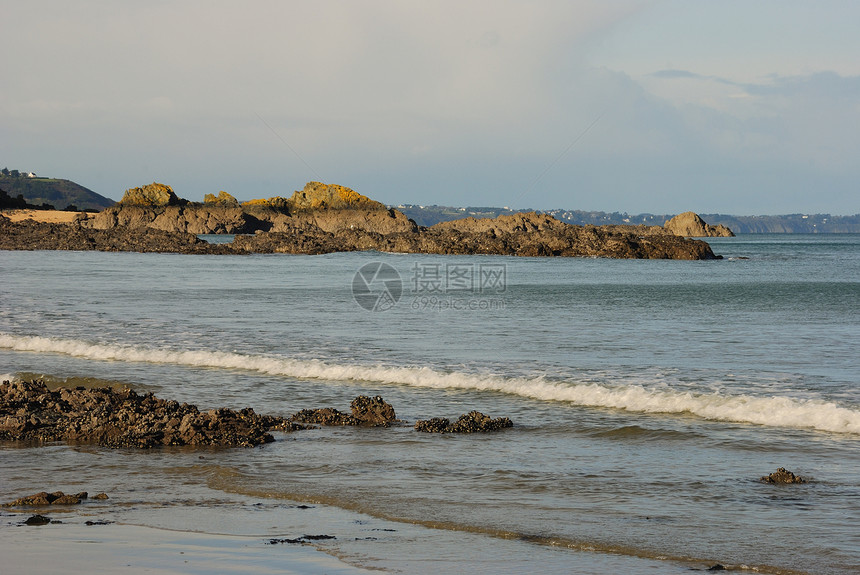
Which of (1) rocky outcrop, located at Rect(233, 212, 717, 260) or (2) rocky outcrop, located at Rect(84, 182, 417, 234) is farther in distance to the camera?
(2) rocky outcrop, located at Rect(84, 182, 417, 234)

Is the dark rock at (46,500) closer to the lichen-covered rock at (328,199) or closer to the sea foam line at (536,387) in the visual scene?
the sea foam line at (536,387)

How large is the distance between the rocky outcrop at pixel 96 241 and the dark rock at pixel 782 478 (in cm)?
7987

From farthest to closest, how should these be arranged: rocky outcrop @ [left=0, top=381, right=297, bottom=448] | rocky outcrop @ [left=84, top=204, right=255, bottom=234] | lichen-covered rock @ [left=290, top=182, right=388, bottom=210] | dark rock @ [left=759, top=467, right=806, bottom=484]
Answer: lichen-covered rock @ [left=290, top=182, right=388, bottom=210]
rocky outcrop @ [left=84, top=204, right=255, bottom=234]
rocky outcrop @ [left=0, top=381, right=297, bottom=448]
dark rock @ [left=759, top=467, right=806, bottom=484]

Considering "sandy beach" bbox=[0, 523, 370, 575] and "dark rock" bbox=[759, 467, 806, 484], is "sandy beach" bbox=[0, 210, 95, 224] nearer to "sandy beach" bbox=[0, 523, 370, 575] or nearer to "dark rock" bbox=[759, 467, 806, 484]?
"sandy beach" bbox=[0, 523, 370, 575]

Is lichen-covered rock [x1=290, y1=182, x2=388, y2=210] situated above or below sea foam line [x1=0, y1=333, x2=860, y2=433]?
above

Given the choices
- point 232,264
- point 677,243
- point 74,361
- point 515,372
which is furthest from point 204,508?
point 677,243

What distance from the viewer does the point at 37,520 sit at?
6570mm

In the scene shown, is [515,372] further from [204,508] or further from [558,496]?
[204,508]

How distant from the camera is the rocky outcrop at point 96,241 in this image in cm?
8600

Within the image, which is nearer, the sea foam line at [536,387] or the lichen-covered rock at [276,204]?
the sea foam line at [536,387]

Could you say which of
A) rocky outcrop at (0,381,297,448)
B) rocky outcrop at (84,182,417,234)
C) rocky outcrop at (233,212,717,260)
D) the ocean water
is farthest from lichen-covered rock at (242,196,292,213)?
rocky outcrop at (0,381,297,448)

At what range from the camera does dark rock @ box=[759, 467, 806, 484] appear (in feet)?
26.8

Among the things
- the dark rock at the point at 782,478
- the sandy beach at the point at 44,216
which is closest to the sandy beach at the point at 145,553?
the dark rock at the point at 782,478

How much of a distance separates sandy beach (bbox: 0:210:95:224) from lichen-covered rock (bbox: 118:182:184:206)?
7.63 meters
